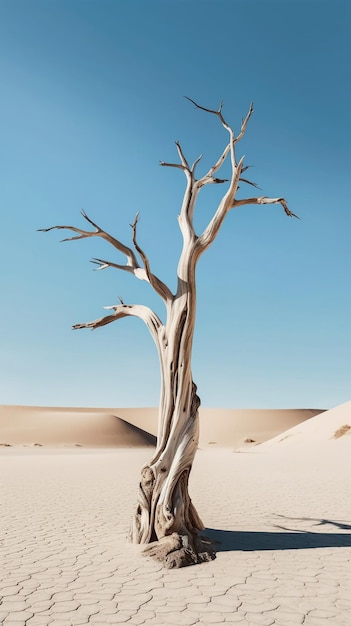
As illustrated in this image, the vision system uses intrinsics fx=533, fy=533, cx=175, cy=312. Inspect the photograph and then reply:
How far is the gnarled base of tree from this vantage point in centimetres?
721

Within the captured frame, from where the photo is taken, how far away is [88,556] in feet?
25.8

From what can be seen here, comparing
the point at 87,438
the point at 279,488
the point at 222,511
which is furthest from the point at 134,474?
the point at 87,438

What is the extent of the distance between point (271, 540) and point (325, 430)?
2827 centimetres

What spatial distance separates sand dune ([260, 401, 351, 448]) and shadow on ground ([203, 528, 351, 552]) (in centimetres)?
2172

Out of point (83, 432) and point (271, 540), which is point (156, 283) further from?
point (83, 432)

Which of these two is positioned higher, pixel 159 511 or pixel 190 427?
pixel 190 427

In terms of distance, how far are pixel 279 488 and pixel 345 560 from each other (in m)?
9.32

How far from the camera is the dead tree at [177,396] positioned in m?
7.73

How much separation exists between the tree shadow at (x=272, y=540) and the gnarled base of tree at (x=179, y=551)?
485 millimetres

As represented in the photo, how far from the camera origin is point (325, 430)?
35625 mm

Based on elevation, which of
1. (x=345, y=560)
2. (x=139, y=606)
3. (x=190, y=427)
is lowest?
(x=139, y=606)

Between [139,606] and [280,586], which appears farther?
[280,586]

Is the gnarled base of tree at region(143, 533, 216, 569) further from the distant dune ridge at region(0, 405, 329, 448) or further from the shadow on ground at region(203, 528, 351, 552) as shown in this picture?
the distant dune ridge at region(0, 405, 329, 448)

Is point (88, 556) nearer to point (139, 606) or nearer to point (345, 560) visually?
point (139, 606)
